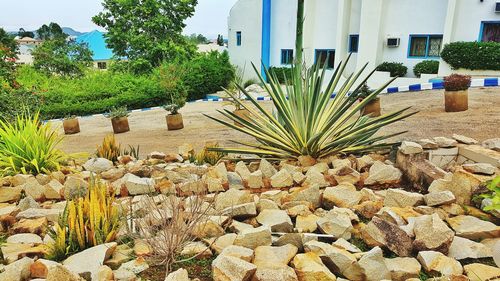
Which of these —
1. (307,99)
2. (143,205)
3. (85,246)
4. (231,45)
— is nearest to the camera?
(85,246)

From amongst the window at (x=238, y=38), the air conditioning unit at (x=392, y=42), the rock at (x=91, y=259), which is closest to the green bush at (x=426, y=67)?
the air conditioning unit at (x=392, y=42)

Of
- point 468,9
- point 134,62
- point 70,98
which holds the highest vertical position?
point 468,9

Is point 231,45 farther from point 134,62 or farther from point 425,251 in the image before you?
point 425,251

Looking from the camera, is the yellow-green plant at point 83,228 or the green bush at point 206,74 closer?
the yellow-green plant at point 83,228

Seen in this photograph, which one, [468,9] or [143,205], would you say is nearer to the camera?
[143,205]

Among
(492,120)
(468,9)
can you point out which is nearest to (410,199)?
(492,120)

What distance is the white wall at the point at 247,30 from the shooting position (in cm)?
1980

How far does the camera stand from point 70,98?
14.9m

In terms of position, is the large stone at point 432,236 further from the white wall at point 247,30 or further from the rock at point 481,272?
the white wall at point 247,30

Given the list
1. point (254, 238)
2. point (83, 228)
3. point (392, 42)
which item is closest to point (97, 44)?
point (392, 42)

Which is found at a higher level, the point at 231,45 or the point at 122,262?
the point at 231,45

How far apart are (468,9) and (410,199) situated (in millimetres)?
14702

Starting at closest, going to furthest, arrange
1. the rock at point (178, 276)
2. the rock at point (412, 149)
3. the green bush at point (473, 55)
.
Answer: the rock at point (178, 276) → the rock at point (412, 149) → the green bush at point (473, 55)

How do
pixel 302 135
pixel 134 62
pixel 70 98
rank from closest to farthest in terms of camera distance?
pixel 302 135
pixel 70 98
pixel 134 62
